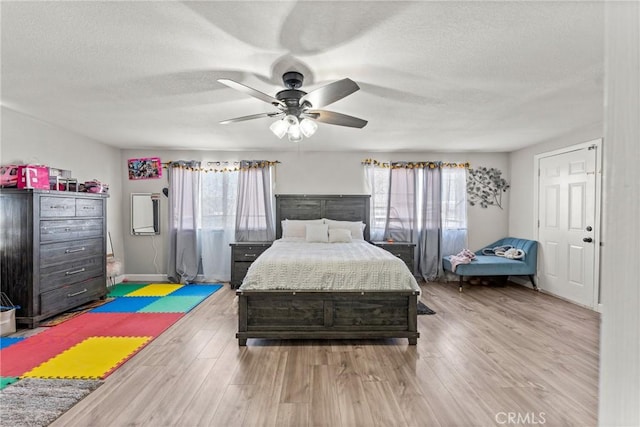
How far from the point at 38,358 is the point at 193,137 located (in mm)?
3109

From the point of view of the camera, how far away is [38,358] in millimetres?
2668

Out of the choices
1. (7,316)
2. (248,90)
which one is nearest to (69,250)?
(7,316)

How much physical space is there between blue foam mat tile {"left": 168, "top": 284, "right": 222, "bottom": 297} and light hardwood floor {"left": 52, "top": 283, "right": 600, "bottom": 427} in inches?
51.3

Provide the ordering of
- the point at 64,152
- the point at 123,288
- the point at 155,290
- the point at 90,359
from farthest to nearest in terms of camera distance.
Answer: the point at 123,288, the point at 155,290, the point at 64,152, the point at 90,359

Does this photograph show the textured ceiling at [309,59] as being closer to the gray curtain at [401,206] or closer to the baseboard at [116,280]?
the gray curtain at [401,206]

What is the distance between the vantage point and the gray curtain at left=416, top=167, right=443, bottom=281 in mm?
5574

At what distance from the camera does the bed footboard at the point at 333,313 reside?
2977mm

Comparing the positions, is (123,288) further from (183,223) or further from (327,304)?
(327,304)

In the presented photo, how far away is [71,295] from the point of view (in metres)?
3.79

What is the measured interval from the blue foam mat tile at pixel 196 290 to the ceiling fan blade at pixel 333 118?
329 centimetres

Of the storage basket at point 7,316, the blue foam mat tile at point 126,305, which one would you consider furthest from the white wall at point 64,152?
the storage basket at point 7,316

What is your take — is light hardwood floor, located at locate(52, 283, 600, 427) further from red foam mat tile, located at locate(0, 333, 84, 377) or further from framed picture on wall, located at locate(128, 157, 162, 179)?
framed picture on wall, located at locate(128, 157, 162, 179)

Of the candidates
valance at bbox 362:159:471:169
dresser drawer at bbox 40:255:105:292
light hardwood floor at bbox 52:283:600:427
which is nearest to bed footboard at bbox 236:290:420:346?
light hardwood floor at bbox 52:283:600:427

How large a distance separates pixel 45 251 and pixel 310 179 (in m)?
3.77
